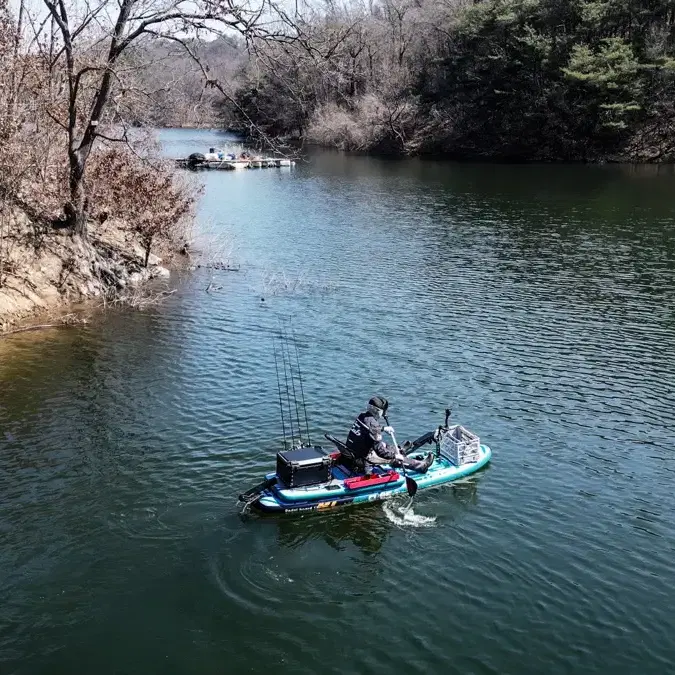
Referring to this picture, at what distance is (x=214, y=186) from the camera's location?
210 ft

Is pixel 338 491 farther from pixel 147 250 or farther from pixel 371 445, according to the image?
pixel 147 250

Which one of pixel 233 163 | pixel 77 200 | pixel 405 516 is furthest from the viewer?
pixel 233 163

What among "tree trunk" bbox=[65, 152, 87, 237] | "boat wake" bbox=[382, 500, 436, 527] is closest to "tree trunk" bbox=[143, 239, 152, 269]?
"tree trunk" bbox=[65, 152, 87, 237]

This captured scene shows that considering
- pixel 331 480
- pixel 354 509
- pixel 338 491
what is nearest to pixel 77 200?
pixel 331 480

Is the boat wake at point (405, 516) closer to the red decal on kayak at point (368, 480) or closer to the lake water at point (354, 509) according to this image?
the lake water at point (354, 509)

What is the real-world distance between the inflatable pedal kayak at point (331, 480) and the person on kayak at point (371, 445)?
0.67 feet

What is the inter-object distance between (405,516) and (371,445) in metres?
1.68

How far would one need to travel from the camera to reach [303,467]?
1551cm

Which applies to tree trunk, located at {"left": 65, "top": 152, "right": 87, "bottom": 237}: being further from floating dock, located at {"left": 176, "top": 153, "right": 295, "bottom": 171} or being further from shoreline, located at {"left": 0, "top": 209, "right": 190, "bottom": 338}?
floating dock, located at {"left": 176, "top": 153, "right": 295, "bottom": 171}

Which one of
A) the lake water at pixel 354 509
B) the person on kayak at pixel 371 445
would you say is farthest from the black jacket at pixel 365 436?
the lake water at pixel 354 509

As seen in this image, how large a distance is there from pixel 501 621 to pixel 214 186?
5632cm

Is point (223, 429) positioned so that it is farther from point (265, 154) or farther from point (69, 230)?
point (265, 154)

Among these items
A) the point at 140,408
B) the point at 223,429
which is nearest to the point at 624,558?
the point at 223,429

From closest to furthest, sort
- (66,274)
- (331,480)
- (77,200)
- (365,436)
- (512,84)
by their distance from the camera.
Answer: (331,480) → (365,436) → (66,274) → (77,200) → (512,84)
